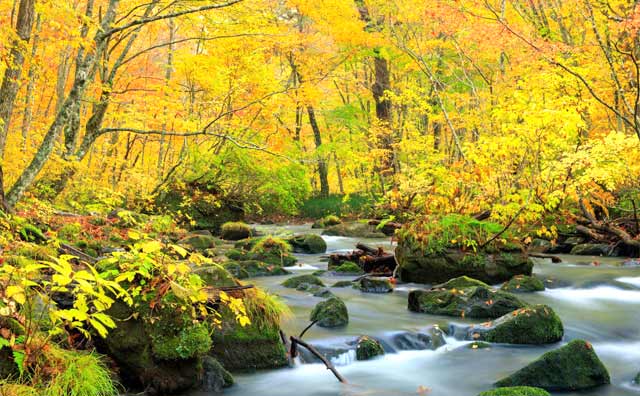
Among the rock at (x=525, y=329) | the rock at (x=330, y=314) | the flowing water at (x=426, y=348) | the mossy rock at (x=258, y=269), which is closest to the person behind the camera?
the flowing water at (x=426, y=348)

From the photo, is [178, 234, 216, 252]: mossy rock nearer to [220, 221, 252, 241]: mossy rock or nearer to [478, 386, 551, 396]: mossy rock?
[220, 221, 252, 241]: mossy rock

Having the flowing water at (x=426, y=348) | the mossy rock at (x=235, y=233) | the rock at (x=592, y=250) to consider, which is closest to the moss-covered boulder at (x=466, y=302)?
the flowing water at (x=426, y=348)

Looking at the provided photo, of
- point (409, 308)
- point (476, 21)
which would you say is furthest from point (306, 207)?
point (409, 308)

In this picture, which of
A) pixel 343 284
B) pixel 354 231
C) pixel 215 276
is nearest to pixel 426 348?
pixel 215 276

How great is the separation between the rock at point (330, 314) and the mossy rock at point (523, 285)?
3.26 m

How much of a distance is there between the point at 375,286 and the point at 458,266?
62.0 inches

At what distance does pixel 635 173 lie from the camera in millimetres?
11867

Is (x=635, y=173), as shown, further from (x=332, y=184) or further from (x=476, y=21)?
(x=332, y=184)

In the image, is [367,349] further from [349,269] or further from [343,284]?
[349,269]

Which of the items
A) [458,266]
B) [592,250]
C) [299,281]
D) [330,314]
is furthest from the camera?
[592,250]

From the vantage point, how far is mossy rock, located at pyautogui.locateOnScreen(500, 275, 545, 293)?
897 centimetres

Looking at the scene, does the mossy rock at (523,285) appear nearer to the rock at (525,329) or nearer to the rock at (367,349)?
the rock at (525,329)

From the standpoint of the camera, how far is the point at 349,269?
10.8m

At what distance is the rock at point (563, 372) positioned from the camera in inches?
196
